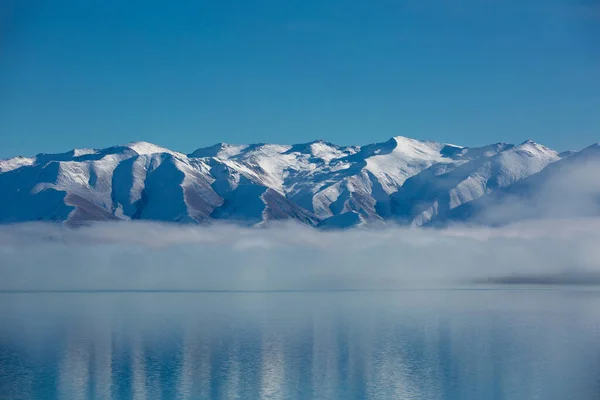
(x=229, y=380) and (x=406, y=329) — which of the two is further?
(x=406, y=329)

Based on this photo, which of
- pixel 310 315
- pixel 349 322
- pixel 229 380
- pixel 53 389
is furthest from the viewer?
pixel 310 315

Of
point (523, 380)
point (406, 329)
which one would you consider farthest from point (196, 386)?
point (406, 329)

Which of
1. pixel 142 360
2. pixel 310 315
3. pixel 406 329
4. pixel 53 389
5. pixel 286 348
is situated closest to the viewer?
pixel 53 389

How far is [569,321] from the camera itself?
6604 inches

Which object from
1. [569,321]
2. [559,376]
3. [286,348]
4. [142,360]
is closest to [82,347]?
[142,360]

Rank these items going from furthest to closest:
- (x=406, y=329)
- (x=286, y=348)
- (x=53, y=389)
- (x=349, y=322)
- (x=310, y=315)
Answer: (x=310, y=315), (x=349, y=322), (x=406, y=329), (x=286, y=348), (x=53, y=389)

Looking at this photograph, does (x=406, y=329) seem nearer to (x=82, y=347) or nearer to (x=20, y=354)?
(x=82, y=347)

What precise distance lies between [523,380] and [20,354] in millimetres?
66983

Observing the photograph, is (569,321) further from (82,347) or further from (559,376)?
(82,347)

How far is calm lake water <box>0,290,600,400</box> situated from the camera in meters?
85.4

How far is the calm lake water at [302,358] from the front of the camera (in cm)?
8538

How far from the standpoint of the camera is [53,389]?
85.7 metres

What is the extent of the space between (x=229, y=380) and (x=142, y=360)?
788 inches

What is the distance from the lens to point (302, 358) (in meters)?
109
